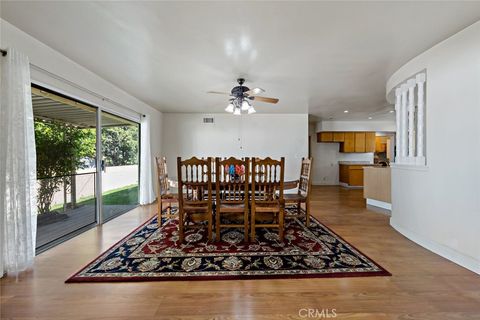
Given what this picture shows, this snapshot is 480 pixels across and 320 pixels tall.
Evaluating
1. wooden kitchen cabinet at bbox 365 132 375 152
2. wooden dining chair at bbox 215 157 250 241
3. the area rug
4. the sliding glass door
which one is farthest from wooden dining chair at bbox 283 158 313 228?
wooden kitchen cabinet at bbox 365 132 375 152

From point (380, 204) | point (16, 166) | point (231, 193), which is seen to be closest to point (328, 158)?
point (380, 204)

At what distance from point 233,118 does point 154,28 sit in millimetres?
4129

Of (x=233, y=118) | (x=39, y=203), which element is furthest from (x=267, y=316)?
(x=233, y=118)

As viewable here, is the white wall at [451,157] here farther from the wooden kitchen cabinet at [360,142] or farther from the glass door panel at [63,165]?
the wooden kitchen cabinet at [360,142]

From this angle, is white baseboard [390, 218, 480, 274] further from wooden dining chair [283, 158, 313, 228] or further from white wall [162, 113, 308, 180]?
white wall [162, 113, 308, 180]

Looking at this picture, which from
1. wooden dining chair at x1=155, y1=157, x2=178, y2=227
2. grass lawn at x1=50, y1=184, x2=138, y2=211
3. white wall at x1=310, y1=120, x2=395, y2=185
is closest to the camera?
wooden dining chair at x1=155, y1=157, x2=178, y2=227

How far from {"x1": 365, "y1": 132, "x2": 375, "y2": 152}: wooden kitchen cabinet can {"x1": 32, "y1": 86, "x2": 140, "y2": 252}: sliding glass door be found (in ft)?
25.0

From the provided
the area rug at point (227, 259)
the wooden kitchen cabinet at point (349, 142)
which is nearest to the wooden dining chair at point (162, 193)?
the area rug at point (227, 259)

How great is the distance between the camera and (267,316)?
142 cm

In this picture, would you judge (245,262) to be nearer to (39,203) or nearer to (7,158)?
(7,158)

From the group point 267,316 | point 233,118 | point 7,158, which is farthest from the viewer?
point 233,118

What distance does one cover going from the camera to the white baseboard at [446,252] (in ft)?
6.56

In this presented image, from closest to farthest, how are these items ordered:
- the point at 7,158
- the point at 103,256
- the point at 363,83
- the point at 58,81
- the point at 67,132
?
the point at 7,158
the point at 103,256
the point at 58,81
the point at 67,132
the point at 363,83
